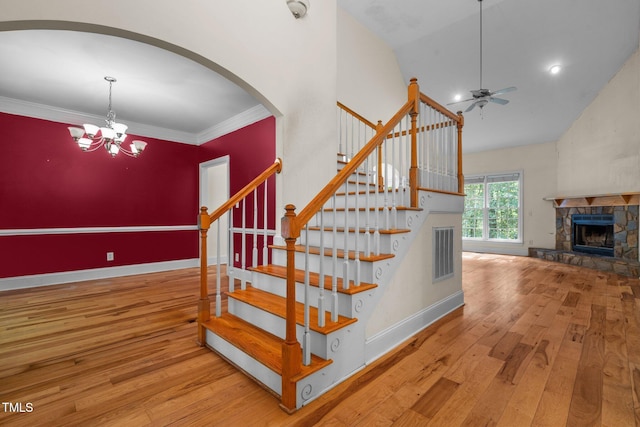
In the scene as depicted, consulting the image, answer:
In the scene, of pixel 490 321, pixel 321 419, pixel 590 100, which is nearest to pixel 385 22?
pixel 590 100

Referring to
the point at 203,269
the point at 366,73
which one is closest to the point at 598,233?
the point at 366,73

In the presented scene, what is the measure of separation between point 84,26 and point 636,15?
23.1 ft

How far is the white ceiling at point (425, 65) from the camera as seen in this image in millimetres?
3143

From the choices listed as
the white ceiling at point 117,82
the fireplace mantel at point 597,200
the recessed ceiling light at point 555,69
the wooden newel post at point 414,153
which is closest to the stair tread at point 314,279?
the wooden newel post at point 414,153

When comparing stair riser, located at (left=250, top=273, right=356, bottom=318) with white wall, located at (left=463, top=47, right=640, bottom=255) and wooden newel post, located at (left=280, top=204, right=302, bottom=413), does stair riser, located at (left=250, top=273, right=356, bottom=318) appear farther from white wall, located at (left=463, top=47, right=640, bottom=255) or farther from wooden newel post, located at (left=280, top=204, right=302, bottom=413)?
white wall, located at (left=463, top=47, right=640, bottom=255)

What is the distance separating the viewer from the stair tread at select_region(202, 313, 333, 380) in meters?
1.67

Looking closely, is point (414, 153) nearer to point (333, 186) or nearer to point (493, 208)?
point (333, 186)

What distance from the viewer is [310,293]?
7.00 ft

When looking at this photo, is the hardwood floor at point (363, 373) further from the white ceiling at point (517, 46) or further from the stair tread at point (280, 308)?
the white ceiling at point (517, 46)

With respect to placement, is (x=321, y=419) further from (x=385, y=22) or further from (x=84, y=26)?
(x=385, y=22)

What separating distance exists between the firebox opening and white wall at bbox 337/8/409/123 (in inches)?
190

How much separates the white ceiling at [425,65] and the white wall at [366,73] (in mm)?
200

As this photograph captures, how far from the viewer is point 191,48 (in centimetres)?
221

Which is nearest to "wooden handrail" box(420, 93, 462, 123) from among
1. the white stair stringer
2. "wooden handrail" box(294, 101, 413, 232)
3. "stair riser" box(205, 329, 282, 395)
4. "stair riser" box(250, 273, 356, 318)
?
"wooden handrail" box(294, 101, 413, 232)
